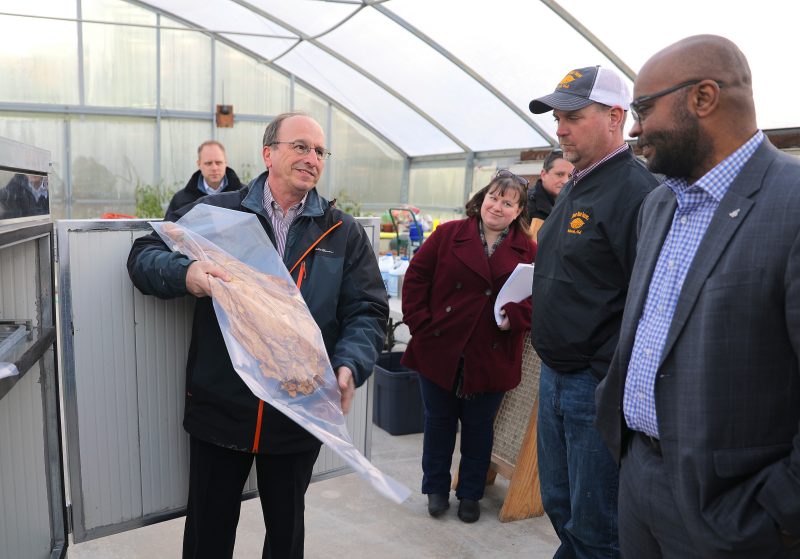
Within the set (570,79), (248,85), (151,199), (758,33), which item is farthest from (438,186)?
(570,79)

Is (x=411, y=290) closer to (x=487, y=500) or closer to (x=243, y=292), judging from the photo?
(x=487, y=500)

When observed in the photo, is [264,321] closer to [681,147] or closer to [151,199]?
[681,147]

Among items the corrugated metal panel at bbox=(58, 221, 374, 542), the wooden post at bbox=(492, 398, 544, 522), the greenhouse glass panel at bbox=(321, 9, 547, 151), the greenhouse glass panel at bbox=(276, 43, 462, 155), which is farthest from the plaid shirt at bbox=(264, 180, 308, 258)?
the greenhouse glass panel at bbox=(276, 43, 462, 155)

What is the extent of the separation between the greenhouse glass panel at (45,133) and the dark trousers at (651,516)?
9.67 metres

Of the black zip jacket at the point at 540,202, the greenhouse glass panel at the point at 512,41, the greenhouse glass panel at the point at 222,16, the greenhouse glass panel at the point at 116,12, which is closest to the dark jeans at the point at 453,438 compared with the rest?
the black zip jacket at the point at 540,202

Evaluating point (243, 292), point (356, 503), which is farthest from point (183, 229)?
point (356, 503)

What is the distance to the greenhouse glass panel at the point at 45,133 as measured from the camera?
931 cm

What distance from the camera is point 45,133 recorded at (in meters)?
9.52

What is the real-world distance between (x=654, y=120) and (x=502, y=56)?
621cm

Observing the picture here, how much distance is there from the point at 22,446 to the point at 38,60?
29.8 feet

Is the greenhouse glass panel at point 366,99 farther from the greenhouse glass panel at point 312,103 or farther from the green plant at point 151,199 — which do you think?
the green plant at point 151,199

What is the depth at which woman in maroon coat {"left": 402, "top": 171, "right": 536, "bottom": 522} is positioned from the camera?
307cm

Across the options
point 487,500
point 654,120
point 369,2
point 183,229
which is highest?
point 369,2

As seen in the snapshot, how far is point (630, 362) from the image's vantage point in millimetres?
1560
